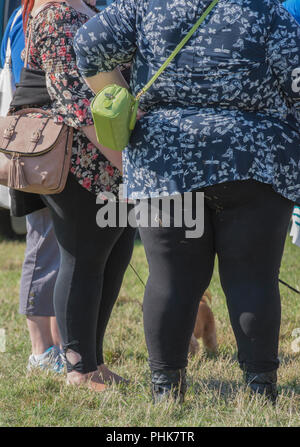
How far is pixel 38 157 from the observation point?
2680 mm

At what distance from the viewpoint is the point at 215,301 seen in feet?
14.7

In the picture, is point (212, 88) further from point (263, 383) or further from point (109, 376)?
point (109, 376)

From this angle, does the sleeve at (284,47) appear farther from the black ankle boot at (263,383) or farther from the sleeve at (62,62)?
the black ankle boot at (263,383)

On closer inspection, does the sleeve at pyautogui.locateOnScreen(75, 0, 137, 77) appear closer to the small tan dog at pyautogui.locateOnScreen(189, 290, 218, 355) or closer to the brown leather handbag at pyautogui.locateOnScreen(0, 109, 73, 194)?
the brown leather handbag at pyautogui.locateOnScreen(0, 109, 73, 194)

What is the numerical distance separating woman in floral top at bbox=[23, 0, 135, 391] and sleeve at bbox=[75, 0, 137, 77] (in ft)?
0.80

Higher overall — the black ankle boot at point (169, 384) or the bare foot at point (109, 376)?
the black ankle boot at point (169, 384)

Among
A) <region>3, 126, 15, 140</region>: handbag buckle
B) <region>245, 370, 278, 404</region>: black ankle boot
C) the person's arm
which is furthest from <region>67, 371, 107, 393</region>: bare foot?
<region>3, 126, 15, 140</region>: handbag buckle

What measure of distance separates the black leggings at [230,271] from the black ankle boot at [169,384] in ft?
0.09

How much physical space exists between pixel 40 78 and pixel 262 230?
3.41ft

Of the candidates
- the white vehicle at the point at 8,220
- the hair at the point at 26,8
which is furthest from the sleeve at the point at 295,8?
the white vehicle at the point at 8,220

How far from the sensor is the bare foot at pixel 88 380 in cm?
285

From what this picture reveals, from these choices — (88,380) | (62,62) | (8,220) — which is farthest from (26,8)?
(8,220)

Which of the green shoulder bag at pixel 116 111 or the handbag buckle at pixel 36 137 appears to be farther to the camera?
the handbag buckle at pixel 36 137

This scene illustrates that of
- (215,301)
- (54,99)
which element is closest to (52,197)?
(54,99)
